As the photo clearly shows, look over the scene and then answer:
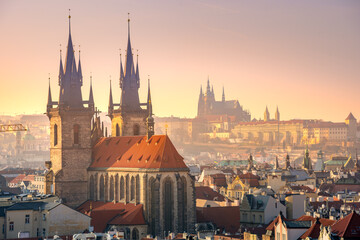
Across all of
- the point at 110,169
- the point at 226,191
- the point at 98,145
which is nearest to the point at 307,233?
the point at 110,169

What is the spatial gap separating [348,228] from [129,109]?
198ft

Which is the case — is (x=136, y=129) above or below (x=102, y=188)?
above

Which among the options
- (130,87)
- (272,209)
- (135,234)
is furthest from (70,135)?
(272,209)

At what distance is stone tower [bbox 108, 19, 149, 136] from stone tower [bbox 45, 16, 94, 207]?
6.84 m

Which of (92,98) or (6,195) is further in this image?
(92,98)

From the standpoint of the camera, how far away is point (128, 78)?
11650 centimetres

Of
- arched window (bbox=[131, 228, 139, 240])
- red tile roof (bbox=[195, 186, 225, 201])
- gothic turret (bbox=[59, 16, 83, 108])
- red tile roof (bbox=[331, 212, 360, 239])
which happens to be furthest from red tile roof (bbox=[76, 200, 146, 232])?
red tile roof (bbox=[331, 212, 360, 239])

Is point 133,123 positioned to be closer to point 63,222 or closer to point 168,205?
point 168,205

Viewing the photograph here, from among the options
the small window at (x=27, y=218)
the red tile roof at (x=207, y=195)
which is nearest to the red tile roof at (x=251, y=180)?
the red tile roof at (x=207, y=195)

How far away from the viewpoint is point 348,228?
185 feet

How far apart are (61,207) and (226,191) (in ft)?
177

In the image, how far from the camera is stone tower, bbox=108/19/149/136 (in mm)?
113688

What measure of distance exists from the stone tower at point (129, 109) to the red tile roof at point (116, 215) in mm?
17246

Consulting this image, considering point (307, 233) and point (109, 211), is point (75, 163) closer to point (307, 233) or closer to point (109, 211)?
point (109, 211)
